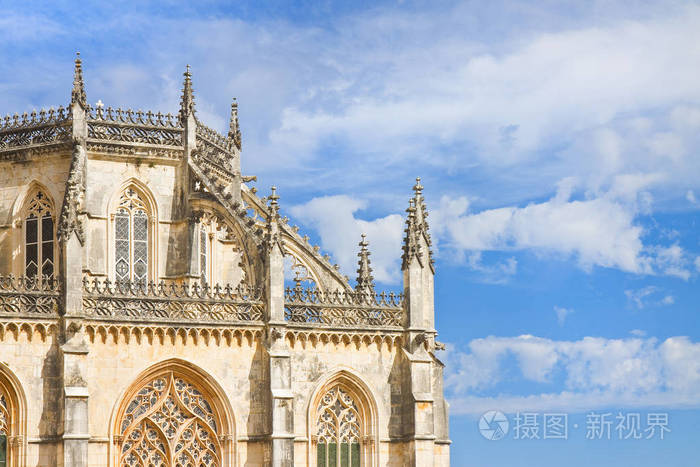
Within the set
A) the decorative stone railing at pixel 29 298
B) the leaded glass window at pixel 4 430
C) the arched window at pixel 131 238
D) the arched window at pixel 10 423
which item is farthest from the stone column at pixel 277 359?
the leaded glass window at pixel 4 430

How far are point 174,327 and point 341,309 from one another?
221 inches

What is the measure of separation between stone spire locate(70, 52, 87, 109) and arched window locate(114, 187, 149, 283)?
3.47 meters

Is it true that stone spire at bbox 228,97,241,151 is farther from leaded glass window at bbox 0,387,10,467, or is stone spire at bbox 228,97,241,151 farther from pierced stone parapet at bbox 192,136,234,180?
leaded glass window at bbox 0,387,10,467

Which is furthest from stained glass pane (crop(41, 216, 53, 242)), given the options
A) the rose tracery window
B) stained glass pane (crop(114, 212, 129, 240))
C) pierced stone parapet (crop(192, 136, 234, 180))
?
the rose tracery window

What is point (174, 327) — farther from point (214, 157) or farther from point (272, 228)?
point (214, 157)

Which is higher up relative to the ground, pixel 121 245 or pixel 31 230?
pixel 31 230

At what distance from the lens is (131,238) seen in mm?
49250

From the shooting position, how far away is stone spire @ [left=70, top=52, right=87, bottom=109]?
48812 millimetres

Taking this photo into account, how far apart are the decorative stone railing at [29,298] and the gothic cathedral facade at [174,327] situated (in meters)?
0.06

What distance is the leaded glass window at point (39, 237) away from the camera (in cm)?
4869

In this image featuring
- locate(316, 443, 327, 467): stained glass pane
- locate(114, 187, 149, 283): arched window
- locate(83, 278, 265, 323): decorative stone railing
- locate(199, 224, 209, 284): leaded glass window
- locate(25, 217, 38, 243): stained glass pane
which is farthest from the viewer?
locate(199, 224, 209, 284): leaded glass window

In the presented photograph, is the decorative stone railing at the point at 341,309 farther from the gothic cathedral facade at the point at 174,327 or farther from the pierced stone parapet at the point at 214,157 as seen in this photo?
the pierced stone parapet at the point at 214,157

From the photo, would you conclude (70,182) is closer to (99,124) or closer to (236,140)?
(99,124)

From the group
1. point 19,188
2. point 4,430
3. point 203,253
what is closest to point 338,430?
point 203,253
